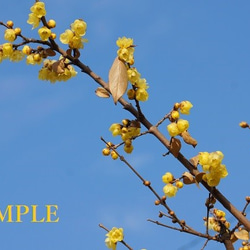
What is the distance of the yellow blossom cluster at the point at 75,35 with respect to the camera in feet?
5.74

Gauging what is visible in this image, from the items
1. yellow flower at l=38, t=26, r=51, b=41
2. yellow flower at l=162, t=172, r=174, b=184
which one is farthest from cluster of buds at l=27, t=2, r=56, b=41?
yellow flower at l=162, t=172, r=174, b=184

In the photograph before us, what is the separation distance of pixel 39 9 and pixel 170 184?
29.1 inches

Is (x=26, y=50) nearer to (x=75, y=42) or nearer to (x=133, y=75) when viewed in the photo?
(x=75, y=42)

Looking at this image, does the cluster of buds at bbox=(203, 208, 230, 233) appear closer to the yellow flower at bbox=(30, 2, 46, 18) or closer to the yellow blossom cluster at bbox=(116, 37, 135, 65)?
the yellow blossom cluster at bbox=(116, 37, 135, 65)

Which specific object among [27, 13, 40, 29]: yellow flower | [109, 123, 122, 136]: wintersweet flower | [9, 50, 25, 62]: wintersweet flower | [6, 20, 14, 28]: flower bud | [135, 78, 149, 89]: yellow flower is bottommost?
[109, 123, 122, 136]: wintersweet flower

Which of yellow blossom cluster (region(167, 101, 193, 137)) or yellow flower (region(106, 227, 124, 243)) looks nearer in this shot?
yellow blossom cluster (region(167, 101, 193, 137))

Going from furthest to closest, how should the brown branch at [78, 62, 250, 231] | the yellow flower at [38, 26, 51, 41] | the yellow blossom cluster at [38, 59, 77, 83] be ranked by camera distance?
the yellow blossom cluster at [38, 59, 77, 83], the yellow flower at [38, 26, 51, 41], the brown branch at [78, 62, 250, 231]

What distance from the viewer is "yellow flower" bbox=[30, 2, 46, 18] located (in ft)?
5.83

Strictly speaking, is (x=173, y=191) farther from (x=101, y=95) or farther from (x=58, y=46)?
(x=58, y=46)

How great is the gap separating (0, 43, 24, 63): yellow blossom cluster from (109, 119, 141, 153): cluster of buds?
0.46 metres

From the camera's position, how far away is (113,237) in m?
1.83

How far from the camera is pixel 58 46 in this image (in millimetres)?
1741

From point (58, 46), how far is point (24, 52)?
0.46ft

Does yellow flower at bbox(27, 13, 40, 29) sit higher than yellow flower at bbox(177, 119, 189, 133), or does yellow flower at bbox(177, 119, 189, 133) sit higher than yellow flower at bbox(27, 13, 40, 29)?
yellow flower at bbox(27, 13, 40, 29)
